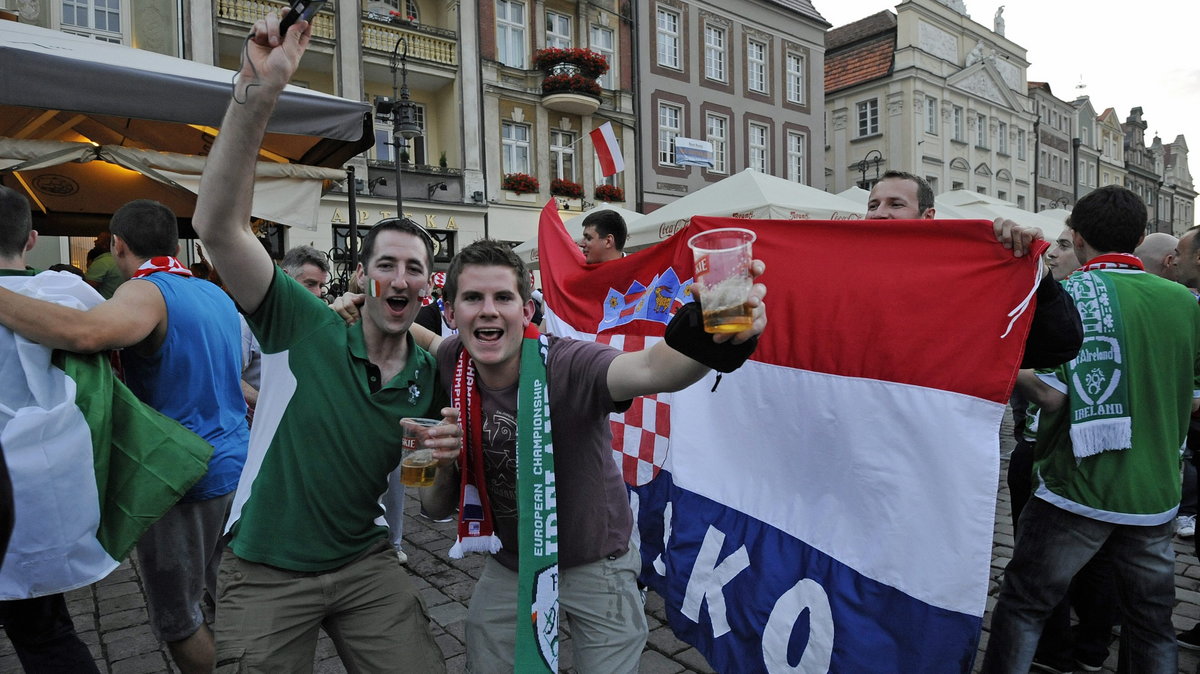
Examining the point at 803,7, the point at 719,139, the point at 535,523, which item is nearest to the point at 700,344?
the point at 535,523

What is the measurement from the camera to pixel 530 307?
92.3 inches

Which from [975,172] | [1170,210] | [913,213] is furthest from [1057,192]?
[913,213]

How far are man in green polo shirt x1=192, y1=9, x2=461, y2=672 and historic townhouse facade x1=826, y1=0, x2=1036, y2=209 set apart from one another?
32877 millimetres

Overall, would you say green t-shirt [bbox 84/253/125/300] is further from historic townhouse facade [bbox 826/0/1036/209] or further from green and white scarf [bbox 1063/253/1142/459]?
historic townhouse facade [bbox 826/0/1036/209]

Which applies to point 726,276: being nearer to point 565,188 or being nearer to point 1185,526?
point 1185,526

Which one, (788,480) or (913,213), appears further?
(913,213)

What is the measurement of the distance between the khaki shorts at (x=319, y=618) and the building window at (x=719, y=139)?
79.8 ft

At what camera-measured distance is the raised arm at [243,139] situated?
63.2 inches

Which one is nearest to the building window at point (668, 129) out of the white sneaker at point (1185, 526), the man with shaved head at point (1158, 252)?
the white sneaker at point (1185, 526)

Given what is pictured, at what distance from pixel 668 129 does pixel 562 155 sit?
191 inches

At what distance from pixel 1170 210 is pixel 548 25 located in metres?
76.2

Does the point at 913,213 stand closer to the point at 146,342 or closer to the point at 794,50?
the point at 146,342

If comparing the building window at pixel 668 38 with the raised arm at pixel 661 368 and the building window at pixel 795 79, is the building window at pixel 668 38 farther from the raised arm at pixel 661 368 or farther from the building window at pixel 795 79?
the raised arm at pixel 661 368

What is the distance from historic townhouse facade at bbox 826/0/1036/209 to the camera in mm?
32594
